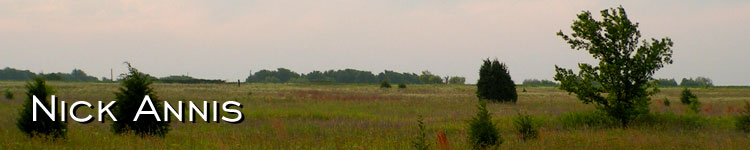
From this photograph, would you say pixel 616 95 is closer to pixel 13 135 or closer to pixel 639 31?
pixel 639 31

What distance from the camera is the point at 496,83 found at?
34625 mm

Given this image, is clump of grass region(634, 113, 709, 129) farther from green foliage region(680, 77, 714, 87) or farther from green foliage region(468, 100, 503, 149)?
green foliage region(680, 77, 714, 87)

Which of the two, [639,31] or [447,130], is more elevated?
[639,31]

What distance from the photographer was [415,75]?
16525 centimetres

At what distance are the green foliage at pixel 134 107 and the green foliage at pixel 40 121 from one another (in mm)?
1186

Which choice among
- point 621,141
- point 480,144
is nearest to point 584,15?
point 621,141

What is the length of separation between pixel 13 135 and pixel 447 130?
9427mm

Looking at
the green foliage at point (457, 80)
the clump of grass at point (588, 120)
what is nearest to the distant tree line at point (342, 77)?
the green foliage at point (457, 80)

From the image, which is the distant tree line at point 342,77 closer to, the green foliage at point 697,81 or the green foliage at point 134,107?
the green foliage at point 697,81

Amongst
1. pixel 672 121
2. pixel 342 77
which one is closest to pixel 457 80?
pixel 342 77

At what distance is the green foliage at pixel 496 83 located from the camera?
34562 mm

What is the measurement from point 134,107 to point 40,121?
178cm

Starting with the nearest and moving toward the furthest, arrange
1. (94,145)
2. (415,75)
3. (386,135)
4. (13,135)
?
1. (94,145)
2. (13,135)
3. (386,135)
4. (415,75)

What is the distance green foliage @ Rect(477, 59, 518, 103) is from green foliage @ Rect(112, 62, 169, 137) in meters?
22.4
